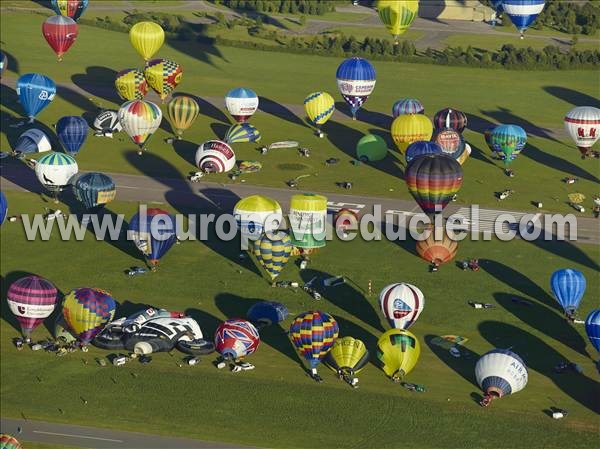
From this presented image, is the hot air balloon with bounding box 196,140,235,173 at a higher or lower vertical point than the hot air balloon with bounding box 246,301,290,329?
lower

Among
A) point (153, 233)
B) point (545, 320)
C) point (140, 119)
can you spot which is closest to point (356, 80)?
point (140, 119)

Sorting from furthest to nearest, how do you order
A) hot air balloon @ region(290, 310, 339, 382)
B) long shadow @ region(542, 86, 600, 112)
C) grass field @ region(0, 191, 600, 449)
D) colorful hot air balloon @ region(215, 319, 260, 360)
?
long shadow @ region(542, 86, 600, 112)
colorful hot air balloon @ region(215, 319, 260, 360)
hot air balloon @ region(290, 310, 339, 382)
grass field @ region(0, 191, 600, 449)

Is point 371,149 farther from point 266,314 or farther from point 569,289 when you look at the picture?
point 266,314

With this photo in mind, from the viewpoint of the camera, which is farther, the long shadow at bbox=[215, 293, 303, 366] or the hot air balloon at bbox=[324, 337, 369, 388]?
the long shadow at bbox=[215, 293, 303, 366]

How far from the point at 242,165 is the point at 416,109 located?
67.0 ft

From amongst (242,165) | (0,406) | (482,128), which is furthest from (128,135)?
(0,406)

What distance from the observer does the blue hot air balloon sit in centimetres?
12625

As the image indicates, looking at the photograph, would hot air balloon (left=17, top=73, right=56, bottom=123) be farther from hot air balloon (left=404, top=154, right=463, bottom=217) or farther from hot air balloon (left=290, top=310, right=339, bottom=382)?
hot air balloon (left=290, top=310, right=339, bottom=382)

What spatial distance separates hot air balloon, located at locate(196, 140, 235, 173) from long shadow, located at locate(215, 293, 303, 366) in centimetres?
2715

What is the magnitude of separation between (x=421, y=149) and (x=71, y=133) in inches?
1331

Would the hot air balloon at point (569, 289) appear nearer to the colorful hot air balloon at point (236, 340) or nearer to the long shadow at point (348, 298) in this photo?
the long shadow at point (348, 298)

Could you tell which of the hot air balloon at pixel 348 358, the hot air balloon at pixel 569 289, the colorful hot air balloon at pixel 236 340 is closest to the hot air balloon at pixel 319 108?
the hot air balloon at pixel 569 289

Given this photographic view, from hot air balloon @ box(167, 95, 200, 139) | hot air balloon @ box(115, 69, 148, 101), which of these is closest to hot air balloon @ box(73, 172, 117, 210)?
hot air balloon @ box(167, 95, 200, 139)

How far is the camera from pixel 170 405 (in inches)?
3201
